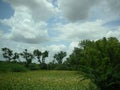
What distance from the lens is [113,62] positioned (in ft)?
38.7

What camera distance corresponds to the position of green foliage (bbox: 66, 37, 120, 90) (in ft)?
36.6

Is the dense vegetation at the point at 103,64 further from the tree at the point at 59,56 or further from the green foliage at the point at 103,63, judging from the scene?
the tree at the point at 59,56

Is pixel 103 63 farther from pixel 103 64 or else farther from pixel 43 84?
pixel 43 84

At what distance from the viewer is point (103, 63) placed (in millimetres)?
11281

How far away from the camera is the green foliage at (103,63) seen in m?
11.2

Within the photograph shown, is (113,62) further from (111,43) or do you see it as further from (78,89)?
(78,89)

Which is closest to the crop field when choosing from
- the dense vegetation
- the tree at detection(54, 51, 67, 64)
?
the dense vegetation

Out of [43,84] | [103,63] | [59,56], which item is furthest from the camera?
[59,56]

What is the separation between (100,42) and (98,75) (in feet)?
6.27

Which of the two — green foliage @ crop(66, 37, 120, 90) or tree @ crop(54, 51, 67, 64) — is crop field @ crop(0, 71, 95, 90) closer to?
green foliage @ crop(66, 37, 120, 90)

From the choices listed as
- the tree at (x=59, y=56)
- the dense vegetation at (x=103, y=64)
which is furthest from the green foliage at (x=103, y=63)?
the tree at (x=59, y=56)

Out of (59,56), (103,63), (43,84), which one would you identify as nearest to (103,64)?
(103,63)

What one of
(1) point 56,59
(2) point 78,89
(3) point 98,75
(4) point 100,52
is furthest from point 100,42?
(1) point 56,59

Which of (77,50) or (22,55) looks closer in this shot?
(77,50)
